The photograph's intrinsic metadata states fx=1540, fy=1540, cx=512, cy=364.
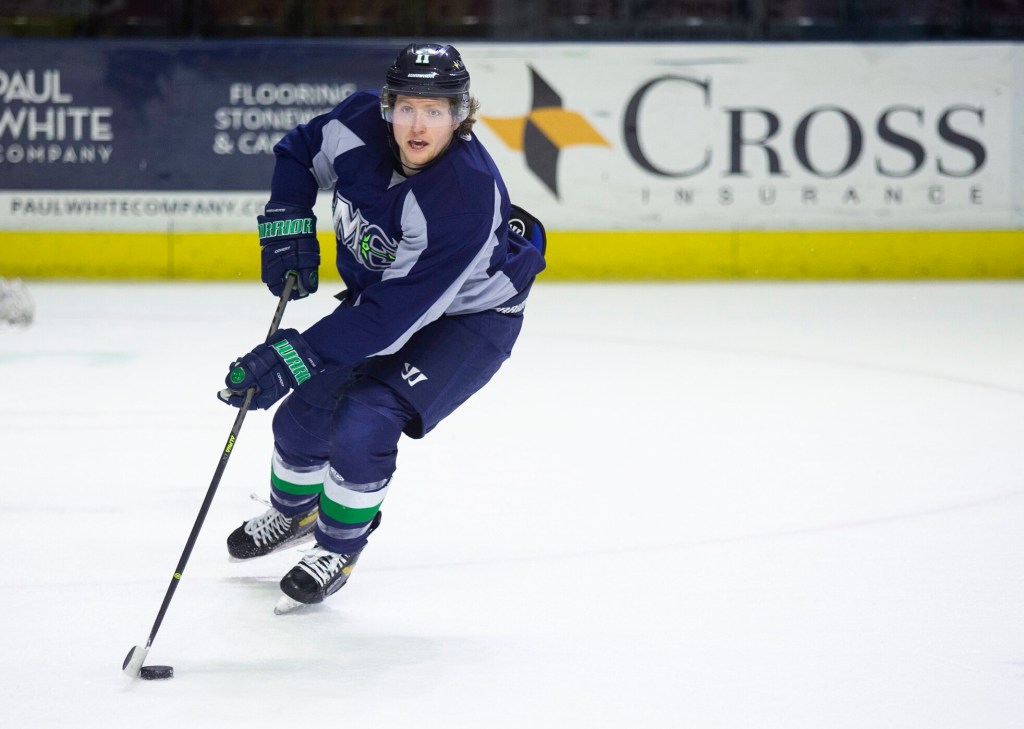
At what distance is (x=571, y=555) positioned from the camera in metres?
3.03

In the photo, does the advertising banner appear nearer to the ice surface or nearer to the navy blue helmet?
the ice surface

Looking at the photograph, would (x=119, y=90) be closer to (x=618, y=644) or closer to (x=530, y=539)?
(x=530, y=539)

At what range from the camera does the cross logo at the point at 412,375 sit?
266 centimetres

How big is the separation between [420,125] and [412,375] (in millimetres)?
433

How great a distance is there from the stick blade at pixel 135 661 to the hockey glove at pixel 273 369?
17.3 inches

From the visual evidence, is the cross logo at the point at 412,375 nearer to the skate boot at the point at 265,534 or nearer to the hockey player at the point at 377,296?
the hockey player at the point at 377,296

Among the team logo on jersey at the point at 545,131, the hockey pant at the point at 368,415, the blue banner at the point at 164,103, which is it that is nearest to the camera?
the hockey pant at the point at 368,415

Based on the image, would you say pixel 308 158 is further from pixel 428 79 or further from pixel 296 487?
pixel 296 487

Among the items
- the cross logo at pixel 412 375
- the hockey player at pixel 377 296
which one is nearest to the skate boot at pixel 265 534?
the hockey player at pixel 377 296

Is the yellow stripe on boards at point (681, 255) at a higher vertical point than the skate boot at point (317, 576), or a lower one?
lower

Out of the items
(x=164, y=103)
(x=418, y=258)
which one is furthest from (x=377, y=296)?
(x=164, y=103)

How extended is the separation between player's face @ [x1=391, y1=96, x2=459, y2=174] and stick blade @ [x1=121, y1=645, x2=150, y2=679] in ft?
2.95

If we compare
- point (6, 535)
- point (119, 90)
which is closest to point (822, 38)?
point (119, 90)

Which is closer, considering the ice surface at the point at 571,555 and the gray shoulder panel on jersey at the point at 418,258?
the ice surface at the point at 571,555
